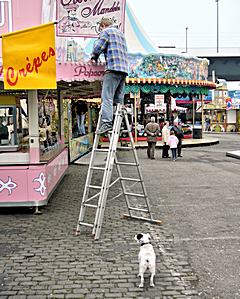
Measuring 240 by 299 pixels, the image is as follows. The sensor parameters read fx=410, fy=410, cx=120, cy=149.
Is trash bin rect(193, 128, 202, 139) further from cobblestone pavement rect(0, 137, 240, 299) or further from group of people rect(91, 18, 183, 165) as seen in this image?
group of people rect(91, 18, 183, 165)

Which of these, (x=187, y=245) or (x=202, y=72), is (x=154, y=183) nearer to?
(x=187, y=245)

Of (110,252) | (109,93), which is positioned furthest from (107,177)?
(109,93)

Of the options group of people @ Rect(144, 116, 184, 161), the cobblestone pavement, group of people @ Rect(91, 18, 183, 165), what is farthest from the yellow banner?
group of people @ Rect(144, 116, 184, 161)

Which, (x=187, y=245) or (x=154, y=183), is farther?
(x=154, y=183)

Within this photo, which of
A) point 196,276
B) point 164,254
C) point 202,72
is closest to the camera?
point 196,276

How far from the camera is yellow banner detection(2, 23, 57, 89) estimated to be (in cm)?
649

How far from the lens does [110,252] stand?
18.0ft

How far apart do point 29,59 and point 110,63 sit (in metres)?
→ 1.34

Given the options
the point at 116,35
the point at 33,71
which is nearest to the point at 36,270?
the point at 33,71

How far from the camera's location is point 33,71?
6637 millimetres

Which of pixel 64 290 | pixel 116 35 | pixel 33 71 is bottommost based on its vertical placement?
pixel 64 290

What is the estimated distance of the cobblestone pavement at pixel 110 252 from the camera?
438cm

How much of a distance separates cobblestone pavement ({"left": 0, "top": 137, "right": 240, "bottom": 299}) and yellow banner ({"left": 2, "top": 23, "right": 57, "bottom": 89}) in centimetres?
238

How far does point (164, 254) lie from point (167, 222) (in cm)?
162
